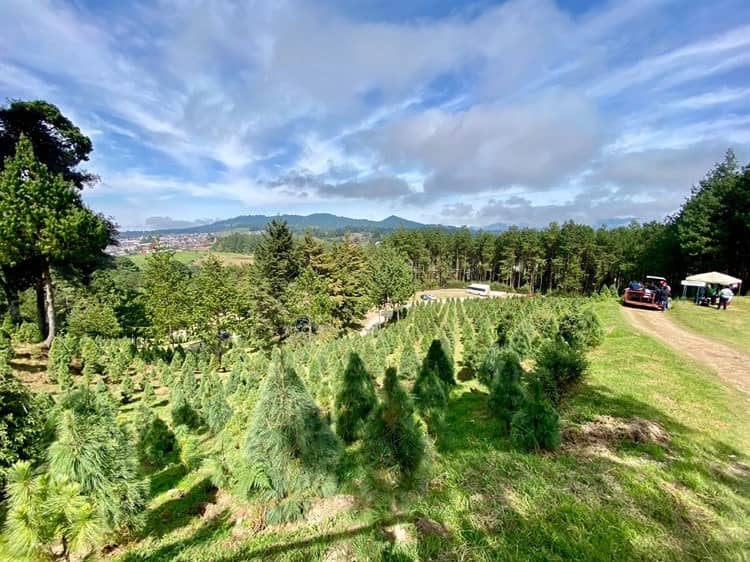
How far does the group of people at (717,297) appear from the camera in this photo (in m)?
16.8

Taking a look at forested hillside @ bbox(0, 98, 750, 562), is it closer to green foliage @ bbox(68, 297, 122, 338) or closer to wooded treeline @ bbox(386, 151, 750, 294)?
green foliage @ bbox(68, 297, 122, 338)

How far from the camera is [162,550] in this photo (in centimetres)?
315

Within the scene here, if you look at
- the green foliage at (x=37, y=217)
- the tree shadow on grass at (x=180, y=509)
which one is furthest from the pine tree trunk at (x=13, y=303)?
the tree shadow on grass at (x=180, y=509)

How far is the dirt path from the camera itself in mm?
8016

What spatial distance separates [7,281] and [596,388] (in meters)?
28.5

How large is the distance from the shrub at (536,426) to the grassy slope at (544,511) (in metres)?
0.24

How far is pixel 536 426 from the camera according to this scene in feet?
16.2

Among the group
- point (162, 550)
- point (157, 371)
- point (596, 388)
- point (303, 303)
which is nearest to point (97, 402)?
point (162, 550)

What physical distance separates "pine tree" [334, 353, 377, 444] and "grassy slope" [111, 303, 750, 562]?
169 cm

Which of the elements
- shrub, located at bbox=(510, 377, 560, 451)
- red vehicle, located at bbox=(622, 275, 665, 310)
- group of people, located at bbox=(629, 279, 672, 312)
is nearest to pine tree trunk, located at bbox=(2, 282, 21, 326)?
shrub, located at bbox=(510, 377, 560, 451)

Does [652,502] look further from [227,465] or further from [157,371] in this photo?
[157,371]

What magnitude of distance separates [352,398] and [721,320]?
1867 cm

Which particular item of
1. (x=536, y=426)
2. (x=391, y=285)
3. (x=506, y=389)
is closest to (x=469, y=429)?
(x=506, y=389)

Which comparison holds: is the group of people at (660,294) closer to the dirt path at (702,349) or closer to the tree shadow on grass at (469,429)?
the dirt path at (702,349)
